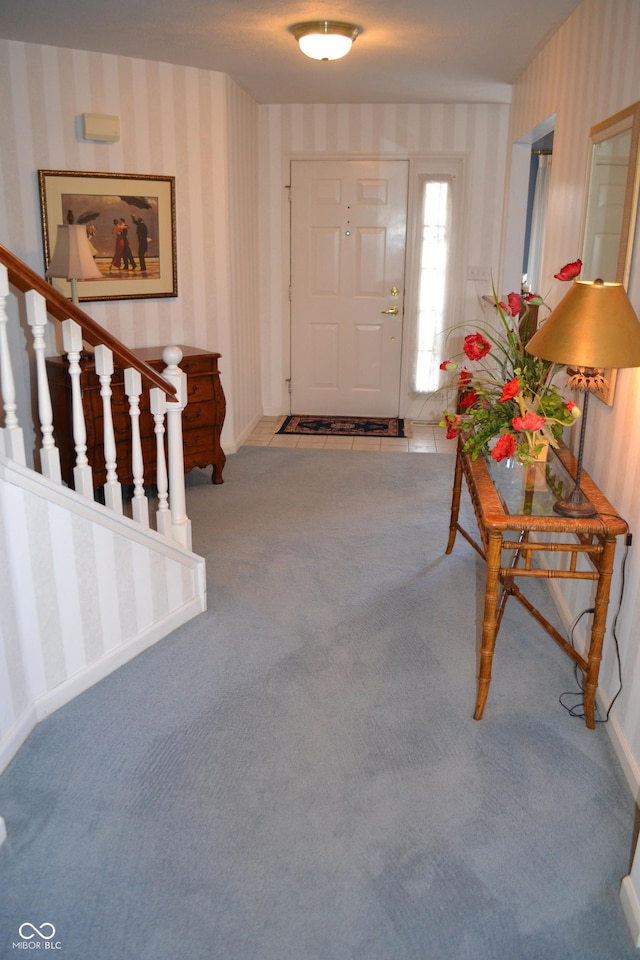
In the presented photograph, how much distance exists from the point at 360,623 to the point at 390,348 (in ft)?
11.7

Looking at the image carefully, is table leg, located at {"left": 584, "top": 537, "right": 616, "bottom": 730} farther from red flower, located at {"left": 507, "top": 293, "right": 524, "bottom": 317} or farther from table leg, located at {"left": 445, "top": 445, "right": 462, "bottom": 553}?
table leg, located at {"left": 445, "top": 445, "right": 462, "bottom": 553}

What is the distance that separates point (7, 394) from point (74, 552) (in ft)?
1.87

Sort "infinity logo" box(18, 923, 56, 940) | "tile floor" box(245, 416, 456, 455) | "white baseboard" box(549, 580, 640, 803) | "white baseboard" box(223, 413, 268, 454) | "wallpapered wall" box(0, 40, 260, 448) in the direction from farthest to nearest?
1. "tile floor" box(245, 416, 456, 455)
2. "white baseboard" box(223, 413, 268, 454)
3. "wallpapered wall" box(0, 40, 260, 448)
4. "white baseboard" box(549, 580, 640, 803)
5. "infinity logo" box(18, 923, 56, 940)

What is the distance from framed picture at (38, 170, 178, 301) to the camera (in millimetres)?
4438

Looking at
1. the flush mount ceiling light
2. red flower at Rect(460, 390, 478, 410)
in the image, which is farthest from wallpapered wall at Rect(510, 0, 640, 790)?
the flush mount ceiling light

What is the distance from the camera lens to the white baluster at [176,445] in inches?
124

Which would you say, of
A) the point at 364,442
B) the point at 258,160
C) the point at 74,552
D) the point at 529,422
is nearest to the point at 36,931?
the point at 74,552

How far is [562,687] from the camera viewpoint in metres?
2.81

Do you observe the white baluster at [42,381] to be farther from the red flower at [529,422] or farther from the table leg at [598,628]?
the table leg at [598,628]

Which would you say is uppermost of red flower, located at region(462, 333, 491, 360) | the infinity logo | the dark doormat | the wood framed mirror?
the wood framed mirror

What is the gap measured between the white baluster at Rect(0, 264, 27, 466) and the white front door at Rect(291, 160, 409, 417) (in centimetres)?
413

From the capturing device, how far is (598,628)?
247 centimetres

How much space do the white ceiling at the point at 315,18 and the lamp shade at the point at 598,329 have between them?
1.92 metres

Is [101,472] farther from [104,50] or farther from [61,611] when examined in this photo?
[104,50]
